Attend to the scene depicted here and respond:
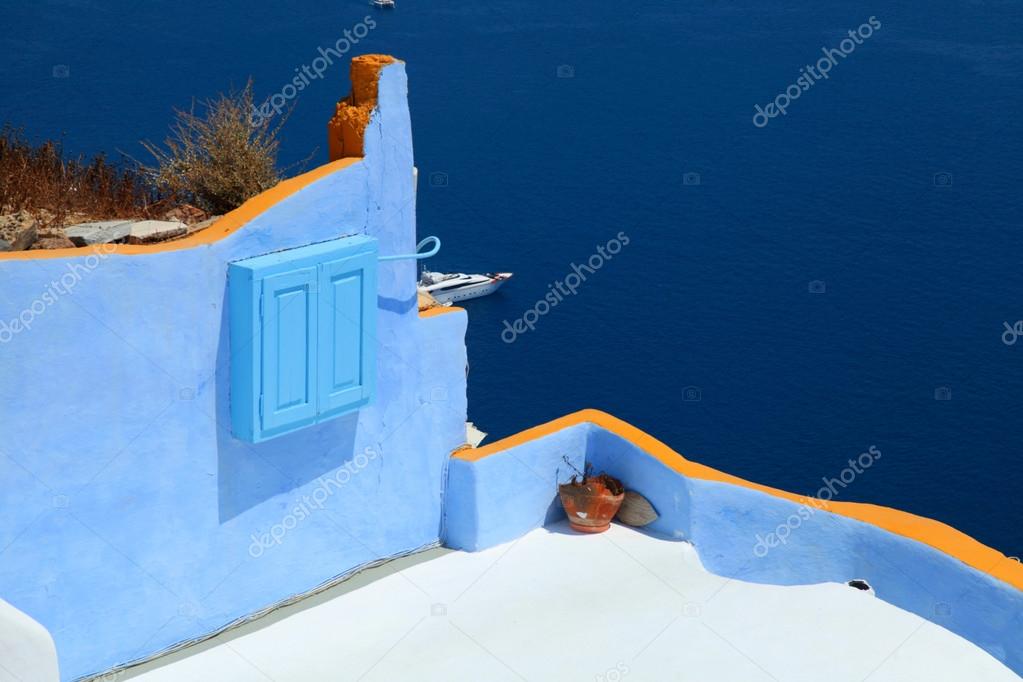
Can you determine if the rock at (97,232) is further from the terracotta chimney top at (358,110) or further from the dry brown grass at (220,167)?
the terracotta chimney top at (358,110)

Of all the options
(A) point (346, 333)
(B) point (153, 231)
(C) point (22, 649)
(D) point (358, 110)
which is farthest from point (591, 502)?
(C) point (22, 649)


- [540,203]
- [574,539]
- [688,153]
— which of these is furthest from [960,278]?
[574,539]

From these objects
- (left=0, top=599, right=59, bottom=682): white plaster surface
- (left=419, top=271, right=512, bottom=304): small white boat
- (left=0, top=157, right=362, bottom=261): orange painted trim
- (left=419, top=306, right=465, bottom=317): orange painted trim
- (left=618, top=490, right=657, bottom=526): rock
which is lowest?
(left=419, top=271, right=512, bottom=304): small white boat

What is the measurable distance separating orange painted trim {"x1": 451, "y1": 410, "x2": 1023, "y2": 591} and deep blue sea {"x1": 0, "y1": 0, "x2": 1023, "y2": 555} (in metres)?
28.7

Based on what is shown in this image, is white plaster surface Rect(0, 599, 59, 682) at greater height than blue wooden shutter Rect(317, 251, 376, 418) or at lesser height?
lesser

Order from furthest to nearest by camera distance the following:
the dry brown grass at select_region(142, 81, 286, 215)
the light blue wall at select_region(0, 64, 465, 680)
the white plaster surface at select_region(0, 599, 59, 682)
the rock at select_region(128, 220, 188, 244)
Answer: the dry brown grass at select_region(142, 81, 286, 215) → the rock at select_region(128, 220, 188, 244) → the light blue wall at select_region(0, 64, 465, 680) → the white plaster surface at select_region(0, 599, 59, 682)

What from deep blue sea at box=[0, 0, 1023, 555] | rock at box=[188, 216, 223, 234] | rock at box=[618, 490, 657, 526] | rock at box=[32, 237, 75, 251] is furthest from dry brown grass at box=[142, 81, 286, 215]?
deep blue sea at box=[0, 0, 1023, 555]

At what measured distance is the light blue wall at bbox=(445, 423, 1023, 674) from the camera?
943cm

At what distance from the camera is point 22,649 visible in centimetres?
668

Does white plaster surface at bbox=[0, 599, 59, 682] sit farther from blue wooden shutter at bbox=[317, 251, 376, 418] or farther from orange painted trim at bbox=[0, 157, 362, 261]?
blue wooden shutter at bbox=[317, 251, 376, 418]

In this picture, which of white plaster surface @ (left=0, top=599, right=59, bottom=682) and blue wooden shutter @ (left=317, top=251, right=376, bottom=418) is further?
blue wooden shutter @ (left=317, top=251, right=376, bottom=418)

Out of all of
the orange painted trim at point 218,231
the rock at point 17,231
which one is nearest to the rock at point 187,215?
the orange painted trim at point 218,231

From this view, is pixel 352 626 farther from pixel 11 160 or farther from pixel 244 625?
pixel 11 160

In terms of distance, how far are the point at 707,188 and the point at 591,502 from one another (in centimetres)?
4136
